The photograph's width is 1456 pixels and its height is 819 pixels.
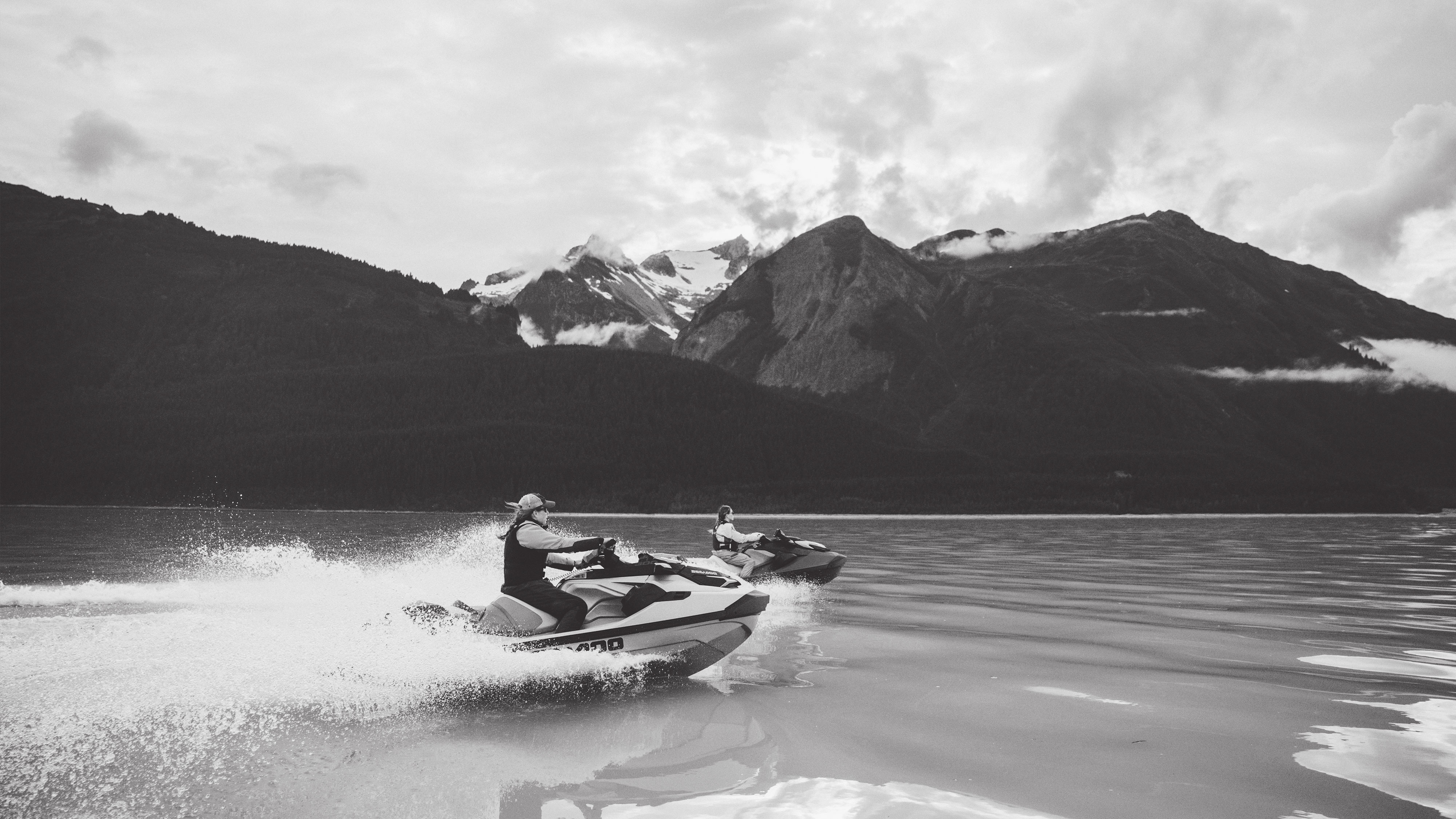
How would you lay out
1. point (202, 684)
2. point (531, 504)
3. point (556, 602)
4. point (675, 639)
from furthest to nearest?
point (531, 504), point (675, 639), point (556, 602), point (202, 684)

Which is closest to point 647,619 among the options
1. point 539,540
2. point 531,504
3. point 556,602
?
point 556,602

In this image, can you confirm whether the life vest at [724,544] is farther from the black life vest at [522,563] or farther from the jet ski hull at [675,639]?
the black life vest at [522,563]

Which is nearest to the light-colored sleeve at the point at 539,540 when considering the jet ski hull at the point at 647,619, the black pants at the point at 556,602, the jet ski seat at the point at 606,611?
the black pants at the point at 556,602

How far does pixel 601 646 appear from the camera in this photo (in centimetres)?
1308

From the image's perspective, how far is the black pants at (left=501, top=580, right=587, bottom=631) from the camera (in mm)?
13172

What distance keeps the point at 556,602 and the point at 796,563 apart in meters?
13.4

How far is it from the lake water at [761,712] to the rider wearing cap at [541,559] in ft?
2.22

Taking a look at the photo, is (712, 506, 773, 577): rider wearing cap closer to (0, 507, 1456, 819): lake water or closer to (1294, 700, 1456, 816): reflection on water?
(0, 507, 1456, 819): lake water

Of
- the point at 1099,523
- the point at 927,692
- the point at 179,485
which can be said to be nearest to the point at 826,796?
the point at 927,692

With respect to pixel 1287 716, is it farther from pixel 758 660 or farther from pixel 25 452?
pixel 25 452

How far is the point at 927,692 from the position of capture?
12.9 metres

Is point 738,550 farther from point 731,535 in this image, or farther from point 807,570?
point 807,570

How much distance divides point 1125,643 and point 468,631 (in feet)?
35.0

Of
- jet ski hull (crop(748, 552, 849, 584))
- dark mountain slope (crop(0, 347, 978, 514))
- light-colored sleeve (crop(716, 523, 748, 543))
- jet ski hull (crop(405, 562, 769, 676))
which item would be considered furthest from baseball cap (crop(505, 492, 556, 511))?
dark mountain slope (crop(0, 347, 978, 514))
